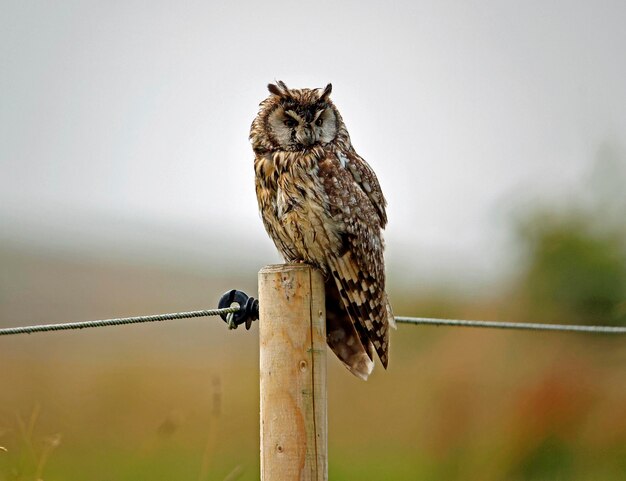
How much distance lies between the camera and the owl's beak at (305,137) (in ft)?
13.9

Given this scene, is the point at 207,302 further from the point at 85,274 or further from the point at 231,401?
the point at 231,401

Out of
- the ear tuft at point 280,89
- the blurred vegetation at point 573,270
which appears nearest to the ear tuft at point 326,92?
the ear tuft at point 280,89

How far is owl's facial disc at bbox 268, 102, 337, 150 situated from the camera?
4254mm

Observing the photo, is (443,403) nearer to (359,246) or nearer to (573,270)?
(573,270)

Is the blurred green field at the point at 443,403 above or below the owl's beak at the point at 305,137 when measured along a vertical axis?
below

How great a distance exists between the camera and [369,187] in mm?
4246

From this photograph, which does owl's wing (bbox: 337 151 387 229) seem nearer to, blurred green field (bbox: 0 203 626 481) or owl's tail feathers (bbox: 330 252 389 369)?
owl's tail feathers (bbox: 330 252 389 369)

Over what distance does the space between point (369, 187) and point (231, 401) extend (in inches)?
249

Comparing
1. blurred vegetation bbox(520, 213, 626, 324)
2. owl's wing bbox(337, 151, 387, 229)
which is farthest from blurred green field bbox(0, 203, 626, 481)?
owl's wing bbox(337, 151, 387, 229)

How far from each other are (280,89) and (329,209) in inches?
23.3

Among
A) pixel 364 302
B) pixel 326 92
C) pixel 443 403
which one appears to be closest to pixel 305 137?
pixel 326 92

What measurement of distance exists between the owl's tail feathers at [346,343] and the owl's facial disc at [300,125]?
0.59m

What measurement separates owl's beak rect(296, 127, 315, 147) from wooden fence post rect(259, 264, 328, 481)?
51.4 inches

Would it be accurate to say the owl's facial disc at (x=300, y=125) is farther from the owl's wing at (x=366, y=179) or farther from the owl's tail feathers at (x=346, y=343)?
the owl's tail feathers at (x=346, y=343)
